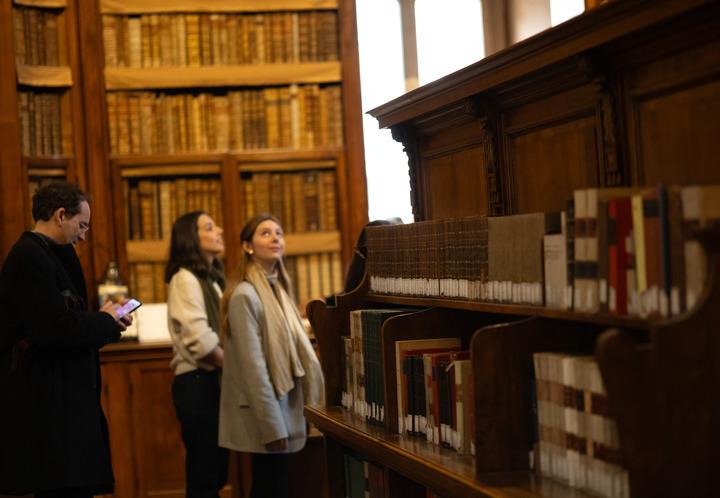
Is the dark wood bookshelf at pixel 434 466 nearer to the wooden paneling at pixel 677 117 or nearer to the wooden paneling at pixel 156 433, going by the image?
the wooden paneling at pixel 677 117

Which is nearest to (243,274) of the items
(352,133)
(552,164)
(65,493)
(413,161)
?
(413,161)

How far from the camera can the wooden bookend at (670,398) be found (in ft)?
6.09

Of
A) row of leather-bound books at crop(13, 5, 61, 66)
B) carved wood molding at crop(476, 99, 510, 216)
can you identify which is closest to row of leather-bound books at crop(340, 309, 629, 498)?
carved wood molding at crop(476, 99, 510, 216)

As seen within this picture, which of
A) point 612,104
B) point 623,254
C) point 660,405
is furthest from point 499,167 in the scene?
point 660,405

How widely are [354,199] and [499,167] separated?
3044 mm

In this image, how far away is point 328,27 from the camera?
6152 mm

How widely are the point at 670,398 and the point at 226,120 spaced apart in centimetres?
453

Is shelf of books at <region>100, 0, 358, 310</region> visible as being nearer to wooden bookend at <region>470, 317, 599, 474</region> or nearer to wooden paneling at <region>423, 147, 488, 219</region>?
wooden paneling at <region>423, 147, 488, 219</region>

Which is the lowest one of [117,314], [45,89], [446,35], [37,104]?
[117,314]

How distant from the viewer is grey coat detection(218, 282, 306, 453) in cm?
433

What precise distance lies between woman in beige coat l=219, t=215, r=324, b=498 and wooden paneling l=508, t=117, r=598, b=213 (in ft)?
5.46

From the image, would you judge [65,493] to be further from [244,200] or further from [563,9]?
[563,9]

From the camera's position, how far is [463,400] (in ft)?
8.72

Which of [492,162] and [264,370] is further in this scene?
[264,370]
